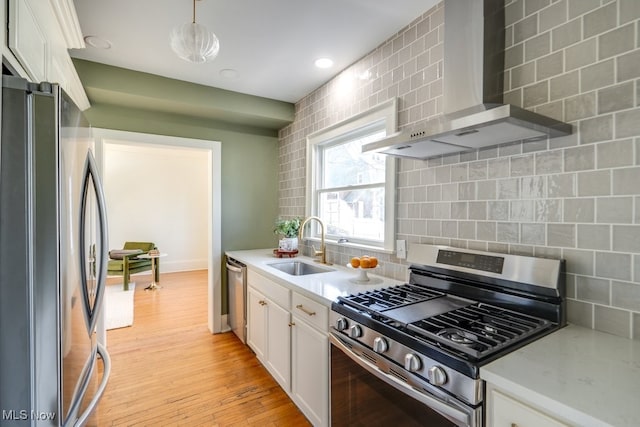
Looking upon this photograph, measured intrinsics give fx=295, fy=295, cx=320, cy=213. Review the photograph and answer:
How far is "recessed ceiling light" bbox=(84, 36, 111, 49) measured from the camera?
2.19m

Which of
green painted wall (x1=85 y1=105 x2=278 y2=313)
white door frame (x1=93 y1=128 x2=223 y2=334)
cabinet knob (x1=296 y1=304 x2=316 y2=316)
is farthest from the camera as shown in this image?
white door frame (x1=93 y1=128 x2=223 y2=334)

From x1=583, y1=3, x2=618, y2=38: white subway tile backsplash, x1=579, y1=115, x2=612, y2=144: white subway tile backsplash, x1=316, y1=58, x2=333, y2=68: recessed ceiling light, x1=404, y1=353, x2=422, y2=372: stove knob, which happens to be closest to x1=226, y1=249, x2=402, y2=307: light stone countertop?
x1=404, y1=353, x2=422, y2=372: stove knob

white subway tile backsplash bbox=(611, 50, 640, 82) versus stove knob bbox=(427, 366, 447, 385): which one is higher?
white subway tile backsplash bbox=(611, 50, 640, 82)

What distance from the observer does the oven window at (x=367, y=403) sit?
3.63ft

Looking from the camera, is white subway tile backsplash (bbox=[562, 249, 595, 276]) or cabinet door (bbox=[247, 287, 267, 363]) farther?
cabinet door (bbox=[247, 287, 267, 363])

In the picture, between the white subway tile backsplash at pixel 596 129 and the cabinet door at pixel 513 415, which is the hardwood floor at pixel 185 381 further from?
the white subway tile backsplash at pixel 596 129

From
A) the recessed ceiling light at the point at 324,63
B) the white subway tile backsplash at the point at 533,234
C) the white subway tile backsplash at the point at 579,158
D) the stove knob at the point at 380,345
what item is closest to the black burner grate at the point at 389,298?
the stove knob at the point at 380,345

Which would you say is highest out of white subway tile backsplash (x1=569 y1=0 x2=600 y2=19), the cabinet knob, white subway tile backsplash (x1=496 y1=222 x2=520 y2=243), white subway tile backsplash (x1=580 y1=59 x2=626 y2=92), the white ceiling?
the white ceiling

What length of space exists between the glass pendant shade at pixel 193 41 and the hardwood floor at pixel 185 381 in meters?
2.30

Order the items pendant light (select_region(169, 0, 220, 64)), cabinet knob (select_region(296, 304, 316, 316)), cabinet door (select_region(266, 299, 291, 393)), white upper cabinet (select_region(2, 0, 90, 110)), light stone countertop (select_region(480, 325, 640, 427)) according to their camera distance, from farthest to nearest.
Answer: cabinet door (select_region(266, 299, 291, 393)), cabinet knob (select_region(296, 304, 316, 316)), pendant light (select_region(169, 0, 220, 64)), white upper cabinet (select_region(2, 0, 90, 110)), light stone countertop (select_region(480, 325, 640, 427))

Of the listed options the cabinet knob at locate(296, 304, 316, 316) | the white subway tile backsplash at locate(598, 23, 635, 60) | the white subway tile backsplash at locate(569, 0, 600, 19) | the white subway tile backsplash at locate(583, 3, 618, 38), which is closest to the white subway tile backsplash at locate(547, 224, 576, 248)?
the white subway tile backsplash at locate(598, 23, 635, 60)

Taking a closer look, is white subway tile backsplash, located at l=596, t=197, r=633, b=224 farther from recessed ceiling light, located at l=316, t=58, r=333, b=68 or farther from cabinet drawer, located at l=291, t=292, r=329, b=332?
recessed ceiling light, located at l=316, t=58, r=333, b=68

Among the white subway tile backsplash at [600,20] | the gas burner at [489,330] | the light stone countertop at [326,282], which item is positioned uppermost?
the white subway tile backsplash at [600,20]

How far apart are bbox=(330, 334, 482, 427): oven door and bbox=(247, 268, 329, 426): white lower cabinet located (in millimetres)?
132
